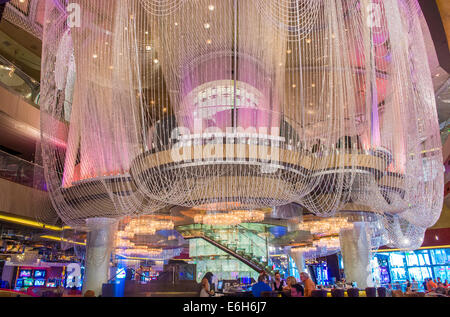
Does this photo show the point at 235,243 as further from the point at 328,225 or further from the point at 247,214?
the point at 247,214

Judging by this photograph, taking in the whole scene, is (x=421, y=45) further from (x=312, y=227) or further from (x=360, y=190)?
→ (x=312, y=227)

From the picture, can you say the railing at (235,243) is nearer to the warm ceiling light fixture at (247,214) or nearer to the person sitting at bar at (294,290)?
the warm ceiling light fixture at (247,214)

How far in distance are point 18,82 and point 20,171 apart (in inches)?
153

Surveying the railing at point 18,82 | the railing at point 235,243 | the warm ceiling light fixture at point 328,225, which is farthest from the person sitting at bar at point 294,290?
the railing at point 18,82

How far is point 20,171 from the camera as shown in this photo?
12.6 meters

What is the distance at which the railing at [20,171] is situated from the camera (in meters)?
12.1

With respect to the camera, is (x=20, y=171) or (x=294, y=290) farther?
(x=20, y=171)

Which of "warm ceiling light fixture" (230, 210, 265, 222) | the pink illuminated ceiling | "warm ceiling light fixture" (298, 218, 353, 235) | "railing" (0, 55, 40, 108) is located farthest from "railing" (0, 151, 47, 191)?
"warm ceiling light fixture" (298, 218, 353, 235)

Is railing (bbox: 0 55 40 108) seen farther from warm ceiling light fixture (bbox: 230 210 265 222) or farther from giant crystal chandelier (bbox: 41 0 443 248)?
warm ceiling light fixture (bbox: 230 210 265 222)

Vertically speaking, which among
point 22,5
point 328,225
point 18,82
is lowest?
point 328,225

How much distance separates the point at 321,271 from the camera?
109ft

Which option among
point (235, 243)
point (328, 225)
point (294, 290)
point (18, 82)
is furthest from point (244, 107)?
point (235, 243)

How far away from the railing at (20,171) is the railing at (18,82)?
318 centimetres

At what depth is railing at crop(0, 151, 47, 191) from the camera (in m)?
12.1
